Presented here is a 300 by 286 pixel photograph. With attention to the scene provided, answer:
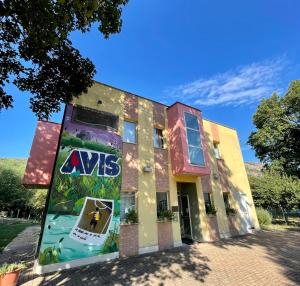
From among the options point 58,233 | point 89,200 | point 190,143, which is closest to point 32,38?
point 89,200

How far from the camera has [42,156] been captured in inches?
355

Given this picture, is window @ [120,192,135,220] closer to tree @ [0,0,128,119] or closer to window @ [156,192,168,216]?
window @ [156,192,168,216]

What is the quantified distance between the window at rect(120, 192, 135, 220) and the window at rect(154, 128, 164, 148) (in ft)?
11.1

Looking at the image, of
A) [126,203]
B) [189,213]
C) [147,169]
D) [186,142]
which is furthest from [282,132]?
[126,203]

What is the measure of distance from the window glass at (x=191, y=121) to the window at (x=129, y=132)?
3321 millimetres

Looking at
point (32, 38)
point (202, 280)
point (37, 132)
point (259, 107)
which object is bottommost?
point (202, 280)

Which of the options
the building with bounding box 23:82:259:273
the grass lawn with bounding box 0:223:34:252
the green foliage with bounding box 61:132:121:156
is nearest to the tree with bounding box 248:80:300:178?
the building with bounding box 23:82:259:273

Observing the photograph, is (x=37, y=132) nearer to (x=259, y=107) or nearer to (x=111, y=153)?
(x=111, y=153)

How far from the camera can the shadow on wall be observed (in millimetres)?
5816

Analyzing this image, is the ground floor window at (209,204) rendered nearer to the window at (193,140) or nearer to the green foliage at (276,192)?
the window at (193,140)

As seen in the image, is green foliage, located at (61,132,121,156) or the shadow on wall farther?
green foliage, located at (61,132,121,156)

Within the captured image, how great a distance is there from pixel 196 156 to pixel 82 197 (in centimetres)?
661

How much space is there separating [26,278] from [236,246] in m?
9.10

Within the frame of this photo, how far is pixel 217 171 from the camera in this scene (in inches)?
545
